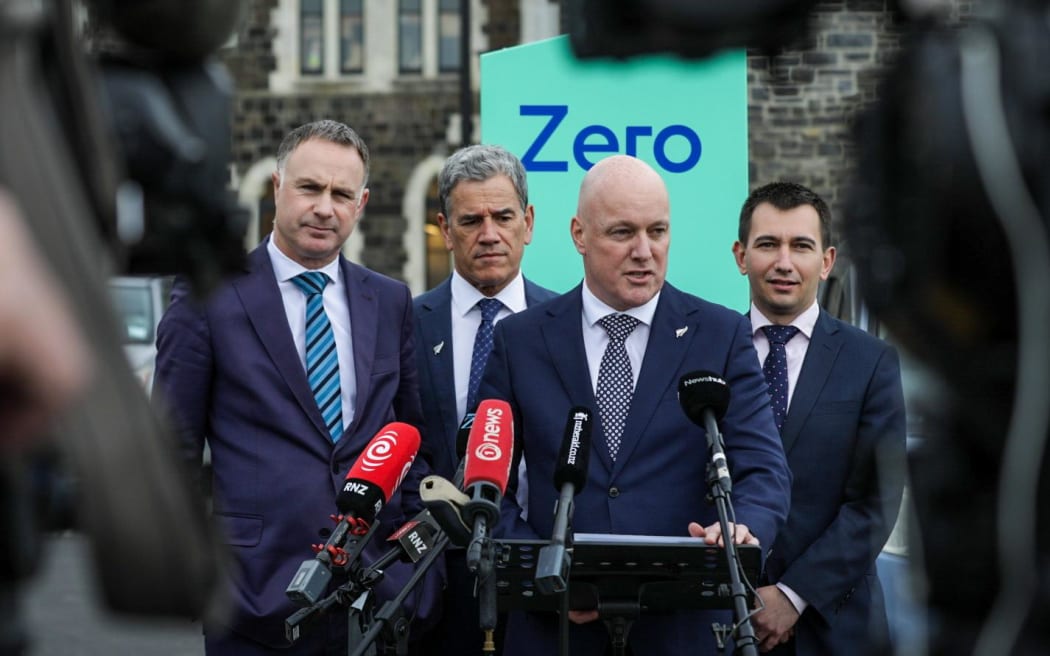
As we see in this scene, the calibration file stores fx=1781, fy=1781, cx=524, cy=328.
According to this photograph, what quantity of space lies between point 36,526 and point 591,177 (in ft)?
12.9

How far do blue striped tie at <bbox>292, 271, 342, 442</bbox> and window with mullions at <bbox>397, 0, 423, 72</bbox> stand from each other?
82.6 feet

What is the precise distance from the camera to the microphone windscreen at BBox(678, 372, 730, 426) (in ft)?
15.7

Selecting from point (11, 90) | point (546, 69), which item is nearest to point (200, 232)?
point (11, 90)

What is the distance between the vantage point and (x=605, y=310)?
18.5ft

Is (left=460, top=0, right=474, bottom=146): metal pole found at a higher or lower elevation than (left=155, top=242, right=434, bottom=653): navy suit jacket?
higher

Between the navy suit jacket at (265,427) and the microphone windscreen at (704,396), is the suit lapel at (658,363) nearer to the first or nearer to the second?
the microphone windscreen at (704,396)

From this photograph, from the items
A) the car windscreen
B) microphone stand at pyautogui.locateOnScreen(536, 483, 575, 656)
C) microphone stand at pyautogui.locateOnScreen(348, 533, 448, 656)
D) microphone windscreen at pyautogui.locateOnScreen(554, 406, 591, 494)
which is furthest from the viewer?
the car windscreen

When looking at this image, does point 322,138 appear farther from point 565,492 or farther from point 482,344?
point 565,492

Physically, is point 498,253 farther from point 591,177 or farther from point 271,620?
point 271,620

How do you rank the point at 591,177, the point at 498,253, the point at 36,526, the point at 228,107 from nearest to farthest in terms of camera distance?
the point at 36,526, the point at 228,107, the point at 591,177, the point at 498,253

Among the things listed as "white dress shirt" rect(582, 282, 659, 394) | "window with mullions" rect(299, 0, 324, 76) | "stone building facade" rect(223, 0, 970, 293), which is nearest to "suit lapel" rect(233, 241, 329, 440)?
"white dress shirt" rect(582, 282, 659, 394)

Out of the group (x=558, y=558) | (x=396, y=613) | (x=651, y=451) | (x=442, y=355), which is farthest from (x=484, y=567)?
(x=442, y=355)

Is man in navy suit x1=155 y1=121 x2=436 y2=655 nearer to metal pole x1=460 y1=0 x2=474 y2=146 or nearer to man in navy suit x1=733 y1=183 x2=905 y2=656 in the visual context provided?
man in navy suit x1=733 y1=183 x2=905 y2=656

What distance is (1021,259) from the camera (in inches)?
101
